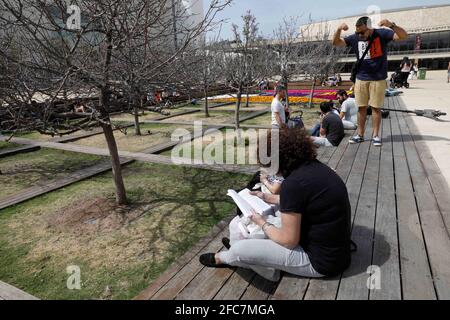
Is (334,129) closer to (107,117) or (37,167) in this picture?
(107,117)

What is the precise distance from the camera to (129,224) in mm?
4480

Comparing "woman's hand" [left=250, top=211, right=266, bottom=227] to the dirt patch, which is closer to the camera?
"woman's hand" [left=250, top=211, right=266, bottom=227]

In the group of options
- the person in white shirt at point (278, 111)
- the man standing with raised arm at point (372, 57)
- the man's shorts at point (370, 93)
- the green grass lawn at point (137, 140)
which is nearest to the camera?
the man standing with raised arm at point (372, 57)

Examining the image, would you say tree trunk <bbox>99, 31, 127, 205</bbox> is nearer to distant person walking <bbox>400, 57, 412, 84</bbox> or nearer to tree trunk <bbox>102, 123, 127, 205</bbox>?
tree trunk <bbox>102, 123, 127, 205</bbox>

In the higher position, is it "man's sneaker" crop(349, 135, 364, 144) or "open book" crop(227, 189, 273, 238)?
"man's sneaker" crop(349, 135, 364, 144)

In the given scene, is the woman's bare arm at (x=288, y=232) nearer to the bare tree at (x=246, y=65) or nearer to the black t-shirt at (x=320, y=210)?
the black t-shirt at (x=320, y=210)

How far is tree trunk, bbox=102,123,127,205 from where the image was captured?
466cm

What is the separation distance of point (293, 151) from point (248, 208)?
0.72m

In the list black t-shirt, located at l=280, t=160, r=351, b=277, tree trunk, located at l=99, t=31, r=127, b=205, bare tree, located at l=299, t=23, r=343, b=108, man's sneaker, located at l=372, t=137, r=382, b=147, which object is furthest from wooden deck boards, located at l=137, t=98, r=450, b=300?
bare tree, located at l=299, t=23, r=343, b=108

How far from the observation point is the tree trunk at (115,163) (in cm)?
466

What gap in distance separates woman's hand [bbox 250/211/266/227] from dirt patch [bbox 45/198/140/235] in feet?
8.02

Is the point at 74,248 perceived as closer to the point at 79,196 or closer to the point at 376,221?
the point at 79,196

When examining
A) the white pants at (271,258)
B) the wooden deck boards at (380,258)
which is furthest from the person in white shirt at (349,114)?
the white pants at (271,258)

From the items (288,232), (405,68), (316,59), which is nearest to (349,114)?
(288,232)
